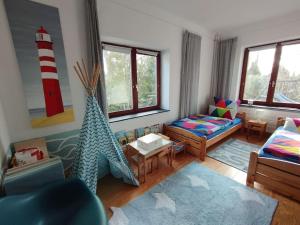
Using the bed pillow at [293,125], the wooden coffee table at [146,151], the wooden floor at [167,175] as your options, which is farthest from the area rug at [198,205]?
the bed pillow at [293,125]

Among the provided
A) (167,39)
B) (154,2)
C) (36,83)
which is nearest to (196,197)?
(36,83)

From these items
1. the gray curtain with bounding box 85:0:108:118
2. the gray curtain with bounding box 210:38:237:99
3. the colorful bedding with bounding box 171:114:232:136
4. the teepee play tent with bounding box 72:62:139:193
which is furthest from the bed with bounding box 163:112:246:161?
the gray curtain with bounding box 85:0:108:118

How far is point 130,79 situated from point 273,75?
3116 millimetres

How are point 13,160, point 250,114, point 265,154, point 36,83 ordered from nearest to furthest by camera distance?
point 13,160 → point 36,83 → point 265,154 → point 250,114

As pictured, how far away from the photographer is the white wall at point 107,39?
4.78ft

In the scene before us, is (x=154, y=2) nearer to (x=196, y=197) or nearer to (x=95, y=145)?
(x=95, y=145)

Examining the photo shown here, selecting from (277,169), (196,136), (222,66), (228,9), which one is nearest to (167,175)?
(196,136)

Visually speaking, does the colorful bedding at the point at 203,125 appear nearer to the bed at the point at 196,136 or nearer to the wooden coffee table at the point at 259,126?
the bed at the point at 196,136

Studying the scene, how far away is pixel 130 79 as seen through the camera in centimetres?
268

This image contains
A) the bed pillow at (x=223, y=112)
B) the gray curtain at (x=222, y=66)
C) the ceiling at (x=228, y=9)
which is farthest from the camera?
the gray curtain at (x=222, y=66)

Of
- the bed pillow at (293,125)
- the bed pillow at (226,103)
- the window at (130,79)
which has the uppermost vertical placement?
the window at (130,79)

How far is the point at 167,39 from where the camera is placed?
2729mm

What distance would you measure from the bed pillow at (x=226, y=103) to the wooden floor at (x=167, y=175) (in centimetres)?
161

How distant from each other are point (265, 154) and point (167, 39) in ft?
7.76
